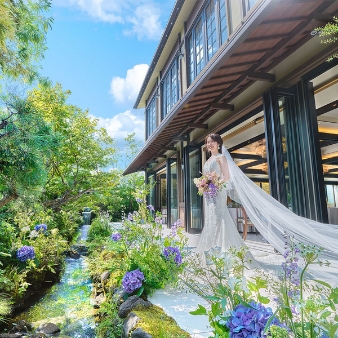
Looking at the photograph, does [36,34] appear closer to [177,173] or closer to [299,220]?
[299,220]

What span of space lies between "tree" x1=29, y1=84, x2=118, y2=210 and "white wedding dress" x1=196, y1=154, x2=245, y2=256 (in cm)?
428

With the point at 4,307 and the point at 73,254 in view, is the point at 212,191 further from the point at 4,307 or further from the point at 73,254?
the point at 73,254

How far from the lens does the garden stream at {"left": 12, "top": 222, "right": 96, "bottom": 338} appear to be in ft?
8.60

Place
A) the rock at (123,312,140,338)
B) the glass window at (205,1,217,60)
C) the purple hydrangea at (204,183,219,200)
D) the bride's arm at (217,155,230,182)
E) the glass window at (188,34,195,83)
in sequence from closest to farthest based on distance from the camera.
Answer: the rock at (123,312,140,338), the purple hydrangea at (204,183,219,200), the bride's arm at (217,155,230,182), the glass window at (205,1,217,60), the glass window at (188,34,195,83)

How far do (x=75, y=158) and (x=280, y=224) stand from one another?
6149 millimetres

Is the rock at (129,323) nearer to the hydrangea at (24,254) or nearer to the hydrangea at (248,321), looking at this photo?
the hydrangea at (248,321)

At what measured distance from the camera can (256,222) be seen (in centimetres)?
307

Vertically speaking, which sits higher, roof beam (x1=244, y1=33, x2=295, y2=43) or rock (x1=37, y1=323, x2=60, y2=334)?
roof beam (x1=244, y1=33, x2=295, y2=43)

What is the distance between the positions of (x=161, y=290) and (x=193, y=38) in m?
6.76

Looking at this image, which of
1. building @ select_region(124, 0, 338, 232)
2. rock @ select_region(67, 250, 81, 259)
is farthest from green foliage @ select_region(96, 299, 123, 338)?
rock @ select_region(67, 250, 81, 259)

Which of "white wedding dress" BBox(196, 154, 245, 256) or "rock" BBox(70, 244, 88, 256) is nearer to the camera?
"white wedding dress" BBox(196, 154, 245, 256)

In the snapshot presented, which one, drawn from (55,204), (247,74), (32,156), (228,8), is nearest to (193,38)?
(228,8)

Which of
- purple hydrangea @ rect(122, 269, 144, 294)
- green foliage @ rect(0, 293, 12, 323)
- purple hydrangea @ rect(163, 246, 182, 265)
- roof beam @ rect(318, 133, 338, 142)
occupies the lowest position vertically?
green foliage @ rect(0, 293, 12, 323)

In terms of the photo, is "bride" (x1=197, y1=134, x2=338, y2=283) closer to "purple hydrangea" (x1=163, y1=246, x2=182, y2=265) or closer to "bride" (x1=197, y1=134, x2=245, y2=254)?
"bride" (x1=197, y1=134, x2=245, y2=254)
